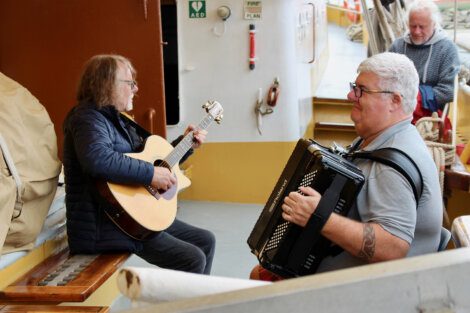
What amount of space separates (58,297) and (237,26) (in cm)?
328

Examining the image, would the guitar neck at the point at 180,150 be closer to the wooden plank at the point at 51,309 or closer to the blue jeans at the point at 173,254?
the blue jeans at the point at 173,254

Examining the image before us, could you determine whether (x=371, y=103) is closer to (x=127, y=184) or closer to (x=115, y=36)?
(x=127, y=184)

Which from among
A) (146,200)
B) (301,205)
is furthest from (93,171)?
(301,205)

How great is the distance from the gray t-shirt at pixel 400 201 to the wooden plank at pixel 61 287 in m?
1.00

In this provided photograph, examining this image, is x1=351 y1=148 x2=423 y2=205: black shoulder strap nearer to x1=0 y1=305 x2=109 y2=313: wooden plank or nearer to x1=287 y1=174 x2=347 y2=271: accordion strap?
x1=287 y1=174 x2=347 y2=271: accordion strap

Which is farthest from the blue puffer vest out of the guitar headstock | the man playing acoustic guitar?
the guitar headstock

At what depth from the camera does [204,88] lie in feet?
17.4

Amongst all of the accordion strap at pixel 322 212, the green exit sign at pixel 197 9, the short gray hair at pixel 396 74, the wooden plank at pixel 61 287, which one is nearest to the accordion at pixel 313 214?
the accordion strap at pixel 322 212

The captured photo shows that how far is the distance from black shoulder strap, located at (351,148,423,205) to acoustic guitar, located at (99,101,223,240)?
121 cm

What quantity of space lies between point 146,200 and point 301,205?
113 centimetres

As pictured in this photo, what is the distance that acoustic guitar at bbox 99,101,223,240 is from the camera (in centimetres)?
268

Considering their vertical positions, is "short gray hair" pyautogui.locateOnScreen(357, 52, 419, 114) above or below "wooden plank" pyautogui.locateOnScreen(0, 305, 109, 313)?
above

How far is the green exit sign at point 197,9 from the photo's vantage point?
5164 millimetres

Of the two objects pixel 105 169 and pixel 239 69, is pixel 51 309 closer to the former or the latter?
pixel 105 169
